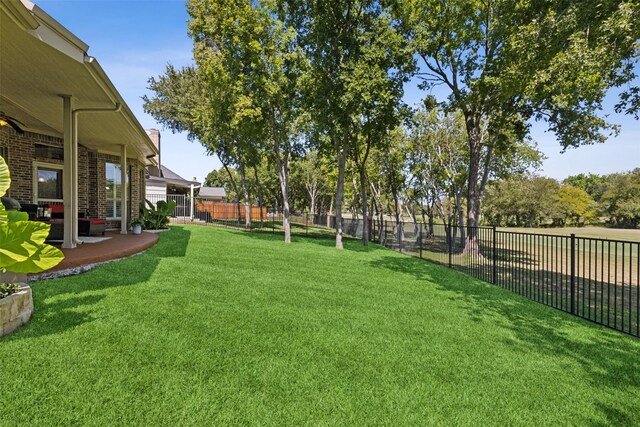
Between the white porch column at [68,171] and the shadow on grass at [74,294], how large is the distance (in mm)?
1223

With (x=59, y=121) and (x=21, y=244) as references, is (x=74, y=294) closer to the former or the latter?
(x=21, y=244)

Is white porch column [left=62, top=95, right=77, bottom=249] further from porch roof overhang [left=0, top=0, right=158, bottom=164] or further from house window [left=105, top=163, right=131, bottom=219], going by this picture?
house window [left=105, top=163, right=131, bottom=219]

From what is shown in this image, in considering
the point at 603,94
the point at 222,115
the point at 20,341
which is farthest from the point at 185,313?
the point at 603,94

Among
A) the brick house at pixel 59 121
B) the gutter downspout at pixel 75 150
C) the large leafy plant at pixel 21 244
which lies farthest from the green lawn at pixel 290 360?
the brick house at pixel 59 121

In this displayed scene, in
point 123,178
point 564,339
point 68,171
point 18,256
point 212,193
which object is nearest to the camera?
point 18,256

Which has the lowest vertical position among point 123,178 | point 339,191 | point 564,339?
point 564,339

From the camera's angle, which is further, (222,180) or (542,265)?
(222,180)

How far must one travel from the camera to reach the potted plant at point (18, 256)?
9.21 feet

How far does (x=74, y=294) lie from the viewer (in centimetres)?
402

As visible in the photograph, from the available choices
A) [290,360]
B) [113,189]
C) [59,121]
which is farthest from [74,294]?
[113,189]

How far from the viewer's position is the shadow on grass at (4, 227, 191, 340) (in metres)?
3.11

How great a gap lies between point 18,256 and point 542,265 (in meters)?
7.93

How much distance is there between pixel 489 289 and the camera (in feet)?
22.5

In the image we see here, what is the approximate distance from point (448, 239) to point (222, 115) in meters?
11.0
